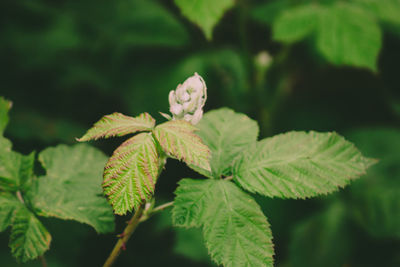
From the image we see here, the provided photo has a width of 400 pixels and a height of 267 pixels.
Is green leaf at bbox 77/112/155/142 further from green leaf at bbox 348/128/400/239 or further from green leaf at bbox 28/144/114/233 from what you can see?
A: green leaf at bbox 348/128/400/239

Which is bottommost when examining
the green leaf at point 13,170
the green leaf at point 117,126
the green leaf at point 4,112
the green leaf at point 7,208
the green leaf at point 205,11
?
the green leaf at point 7,208

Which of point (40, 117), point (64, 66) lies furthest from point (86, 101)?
point (40, 117)

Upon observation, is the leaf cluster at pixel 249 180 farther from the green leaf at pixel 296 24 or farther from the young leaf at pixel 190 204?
the green leaf at pixel 296 24

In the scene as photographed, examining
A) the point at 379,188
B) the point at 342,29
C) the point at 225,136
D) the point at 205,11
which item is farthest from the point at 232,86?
the point at 225,136

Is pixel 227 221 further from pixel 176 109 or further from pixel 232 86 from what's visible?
pixel 232 86

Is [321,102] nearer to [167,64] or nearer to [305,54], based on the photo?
[305,54]

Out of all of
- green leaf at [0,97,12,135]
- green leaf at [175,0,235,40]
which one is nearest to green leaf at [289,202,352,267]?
green leaf at [175,0,235,40]

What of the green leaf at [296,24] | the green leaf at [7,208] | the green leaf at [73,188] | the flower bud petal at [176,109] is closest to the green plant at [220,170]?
Result: the flower bud petal at [176,109]
